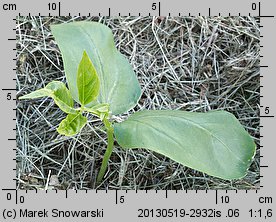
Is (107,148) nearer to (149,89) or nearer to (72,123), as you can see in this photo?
(72,123)

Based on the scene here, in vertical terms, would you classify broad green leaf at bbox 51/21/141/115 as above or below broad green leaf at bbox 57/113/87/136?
above

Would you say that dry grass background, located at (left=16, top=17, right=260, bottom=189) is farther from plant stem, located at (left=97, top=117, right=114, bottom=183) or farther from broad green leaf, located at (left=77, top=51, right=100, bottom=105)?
broad green leaf, located at (left=77, top=51, right=100, bottom=105)

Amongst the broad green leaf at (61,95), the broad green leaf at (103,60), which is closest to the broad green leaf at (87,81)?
the broad green leaf at (61,95)

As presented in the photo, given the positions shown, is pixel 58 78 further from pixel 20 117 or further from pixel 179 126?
pixel 179 126

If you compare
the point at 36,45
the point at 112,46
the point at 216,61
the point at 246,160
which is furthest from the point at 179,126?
the point at 36,45

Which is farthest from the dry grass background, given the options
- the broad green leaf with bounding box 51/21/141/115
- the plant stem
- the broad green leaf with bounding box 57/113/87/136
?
the broad green leaf with bounding box 57/113/87/136

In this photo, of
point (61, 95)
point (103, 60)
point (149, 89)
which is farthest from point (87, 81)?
point (149, 89)
